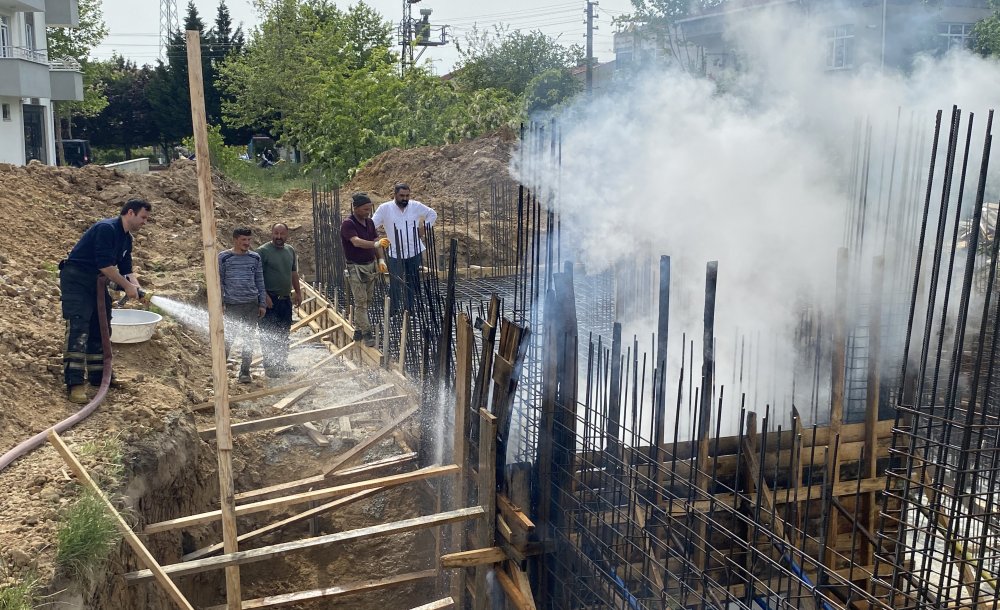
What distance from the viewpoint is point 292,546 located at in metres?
4.80

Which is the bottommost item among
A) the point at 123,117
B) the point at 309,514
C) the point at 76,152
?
the point at 309,514

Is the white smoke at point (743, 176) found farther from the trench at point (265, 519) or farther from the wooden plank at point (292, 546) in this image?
the wooden plank at point (292, 546)

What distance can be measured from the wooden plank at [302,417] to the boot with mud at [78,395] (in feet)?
2.68

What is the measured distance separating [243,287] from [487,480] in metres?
3.74

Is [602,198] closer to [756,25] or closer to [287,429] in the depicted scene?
[287,429]

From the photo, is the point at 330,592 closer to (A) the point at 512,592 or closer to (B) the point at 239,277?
(A) the point at 512,592

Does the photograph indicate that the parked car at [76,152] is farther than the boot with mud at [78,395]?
Yes

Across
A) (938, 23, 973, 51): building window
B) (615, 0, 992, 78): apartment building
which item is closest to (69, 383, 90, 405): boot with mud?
(615, 0, 992, 78): apartment building

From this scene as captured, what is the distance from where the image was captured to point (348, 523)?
22.0 feet

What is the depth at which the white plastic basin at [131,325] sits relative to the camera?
6523 millimetres

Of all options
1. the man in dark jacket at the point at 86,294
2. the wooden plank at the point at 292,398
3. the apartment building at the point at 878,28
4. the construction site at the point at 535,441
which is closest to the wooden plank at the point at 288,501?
the construction site at the point at 535,441

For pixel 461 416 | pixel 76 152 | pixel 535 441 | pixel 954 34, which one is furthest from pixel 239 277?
pixel 76 152

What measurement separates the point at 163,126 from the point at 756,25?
25.5m

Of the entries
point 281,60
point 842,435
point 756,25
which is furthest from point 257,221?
point 281,60
